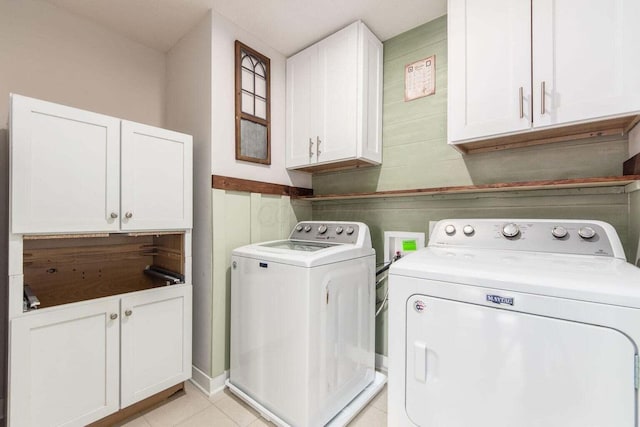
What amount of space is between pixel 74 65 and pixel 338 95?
1.80 metres

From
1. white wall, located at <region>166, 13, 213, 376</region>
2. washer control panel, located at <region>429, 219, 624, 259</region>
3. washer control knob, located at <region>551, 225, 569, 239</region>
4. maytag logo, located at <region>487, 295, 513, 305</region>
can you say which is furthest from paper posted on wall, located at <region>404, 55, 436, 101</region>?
maytag logo, located at <region>487, 295, 513, 305</region>

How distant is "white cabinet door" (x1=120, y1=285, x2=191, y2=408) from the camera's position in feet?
5.04

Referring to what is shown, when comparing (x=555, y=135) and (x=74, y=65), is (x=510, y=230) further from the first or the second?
(x=74, y=65)

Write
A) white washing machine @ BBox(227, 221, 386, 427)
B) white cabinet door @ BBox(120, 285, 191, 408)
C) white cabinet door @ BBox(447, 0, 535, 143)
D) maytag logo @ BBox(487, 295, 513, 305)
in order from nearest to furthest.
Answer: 1. maytag logo @ BBox(487, 295, 513, 305)
2. white cabinet door @ BBox(447, 0, 535, 143)
3. white washing machine @ BBox(227, 221, 386, 427)
4. white cabinet door @ BBox(120, 285, 191, 408)

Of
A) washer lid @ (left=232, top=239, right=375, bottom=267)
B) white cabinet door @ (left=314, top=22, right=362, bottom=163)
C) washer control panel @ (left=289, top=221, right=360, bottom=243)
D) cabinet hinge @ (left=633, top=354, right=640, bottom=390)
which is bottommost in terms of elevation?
cabinet hinge @ (left=633, top=354, right=640, bottom=390)

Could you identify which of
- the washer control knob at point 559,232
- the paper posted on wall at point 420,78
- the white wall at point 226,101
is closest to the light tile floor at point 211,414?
the washer control knob at point 559,232

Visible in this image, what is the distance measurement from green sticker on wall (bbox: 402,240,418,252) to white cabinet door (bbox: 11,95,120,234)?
1.77 meters

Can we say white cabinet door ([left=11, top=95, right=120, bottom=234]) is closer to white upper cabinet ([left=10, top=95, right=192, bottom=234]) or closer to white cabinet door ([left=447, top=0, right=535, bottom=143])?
white upper cabinet ([left=10, top=95, right=192, bottom=234])

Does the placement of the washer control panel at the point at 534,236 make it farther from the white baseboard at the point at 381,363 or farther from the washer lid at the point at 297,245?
the white baseboard at the point at 381,363

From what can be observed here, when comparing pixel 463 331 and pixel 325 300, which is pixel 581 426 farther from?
pixel 325 300

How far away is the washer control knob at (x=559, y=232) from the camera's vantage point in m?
1.27

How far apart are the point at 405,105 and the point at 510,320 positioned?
64.0 inches

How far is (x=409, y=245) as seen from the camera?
2.00 metres

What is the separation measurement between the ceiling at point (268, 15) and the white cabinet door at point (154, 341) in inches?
71.5
